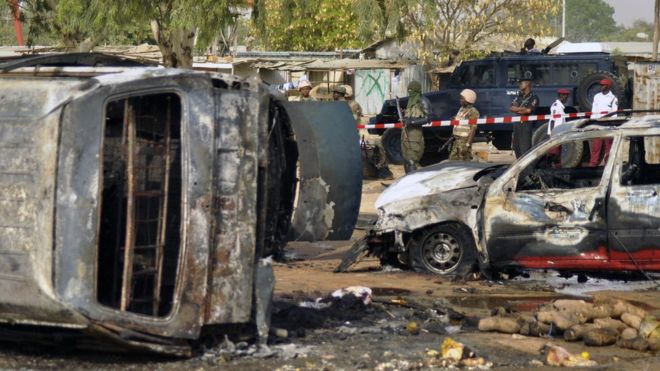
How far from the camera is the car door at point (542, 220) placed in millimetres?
10812

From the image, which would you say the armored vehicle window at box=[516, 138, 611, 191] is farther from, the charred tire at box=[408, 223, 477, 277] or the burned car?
the charred tire at box=[408, 223, 477, 277]

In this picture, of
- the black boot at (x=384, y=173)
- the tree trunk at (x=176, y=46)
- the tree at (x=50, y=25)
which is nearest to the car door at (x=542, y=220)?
the tree trunk at (x=176, y=46)

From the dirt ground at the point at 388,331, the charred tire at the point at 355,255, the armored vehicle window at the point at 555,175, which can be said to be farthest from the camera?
the charred tire at the point at 355,255

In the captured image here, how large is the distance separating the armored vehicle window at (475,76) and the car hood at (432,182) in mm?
11880

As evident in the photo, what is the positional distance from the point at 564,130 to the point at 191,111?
4977mm

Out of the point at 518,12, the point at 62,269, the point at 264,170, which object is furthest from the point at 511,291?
the point at 518,12

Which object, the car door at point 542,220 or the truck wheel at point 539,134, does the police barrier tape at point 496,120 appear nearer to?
the truck wheel at point 539,134

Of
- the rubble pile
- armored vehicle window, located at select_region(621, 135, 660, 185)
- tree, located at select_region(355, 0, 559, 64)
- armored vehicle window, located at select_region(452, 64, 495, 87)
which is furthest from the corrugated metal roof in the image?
the rubble pile

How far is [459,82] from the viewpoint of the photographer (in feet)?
78.9

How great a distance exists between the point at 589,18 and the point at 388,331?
7274 inches

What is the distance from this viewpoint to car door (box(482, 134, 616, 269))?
10.8 meters

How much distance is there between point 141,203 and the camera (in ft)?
25.0

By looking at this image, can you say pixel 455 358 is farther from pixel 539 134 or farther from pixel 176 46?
pixel 176 46

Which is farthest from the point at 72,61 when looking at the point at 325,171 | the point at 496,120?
the point at 496,120
